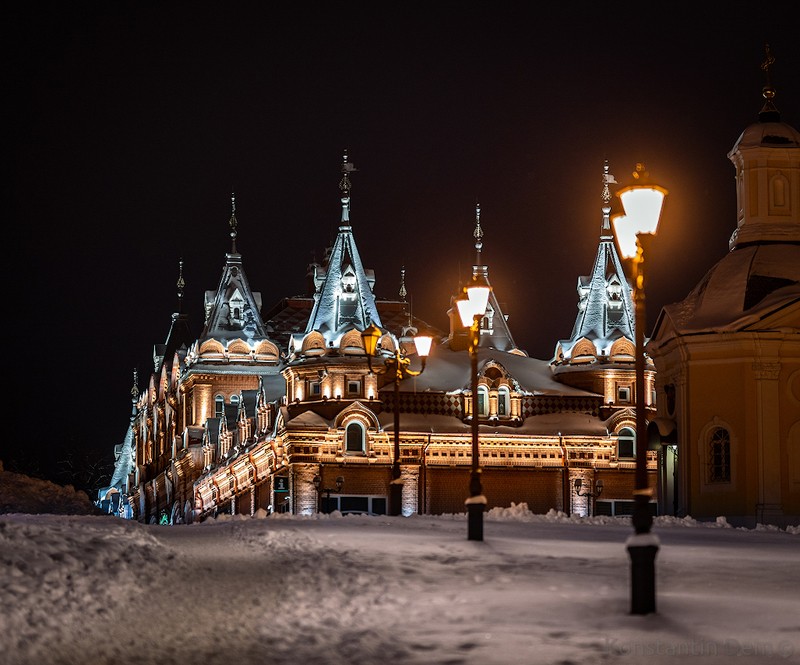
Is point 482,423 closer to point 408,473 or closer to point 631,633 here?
point 408,473

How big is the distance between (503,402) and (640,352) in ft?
161

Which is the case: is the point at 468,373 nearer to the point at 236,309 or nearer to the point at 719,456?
the point at 236,309

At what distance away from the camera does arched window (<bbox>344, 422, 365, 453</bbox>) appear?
60.0 metres

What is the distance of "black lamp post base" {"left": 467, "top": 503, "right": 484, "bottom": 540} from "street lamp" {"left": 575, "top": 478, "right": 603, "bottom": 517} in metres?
41.7

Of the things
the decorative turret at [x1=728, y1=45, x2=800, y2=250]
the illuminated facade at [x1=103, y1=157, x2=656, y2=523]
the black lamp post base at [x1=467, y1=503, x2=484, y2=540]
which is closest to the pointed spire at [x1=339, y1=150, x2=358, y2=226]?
the illuminated facade at [x1=103, y1=157, x2=656, y2=523]

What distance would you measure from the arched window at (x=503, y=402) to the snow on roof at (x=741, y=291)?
25246 millimetres

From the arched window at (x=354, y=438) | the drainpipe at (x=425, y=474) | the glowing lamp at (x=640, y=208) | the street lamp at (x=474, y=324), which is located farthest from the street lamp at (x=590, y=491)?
the glowing lamp at (x=640, y=208)

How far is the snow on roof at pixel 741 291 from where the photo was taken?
119ft

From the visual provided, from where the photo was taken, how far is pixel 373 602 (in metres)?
14.1

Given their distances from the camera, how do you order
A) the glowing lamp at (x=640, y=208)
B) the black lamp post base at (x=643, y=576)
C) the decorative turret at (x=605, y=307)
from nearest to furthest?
the black lamp post base at (x=643, y=576) < the glowing lamp at (x=640, y=208) < the decorative turret at (x=605, y=307)

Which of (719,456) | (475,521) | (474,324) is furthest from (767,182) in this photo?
(475,521)

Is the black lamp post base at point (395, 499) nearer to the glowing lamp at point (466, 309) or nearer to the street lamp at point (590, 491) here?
the glowing lamp at point (466, 309)

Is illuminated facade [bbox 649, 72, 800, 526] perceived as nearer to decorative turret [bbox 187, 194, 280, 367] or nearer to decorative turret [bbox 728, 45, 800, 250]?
decorative turret [bbox 728, 45, 800, 250]

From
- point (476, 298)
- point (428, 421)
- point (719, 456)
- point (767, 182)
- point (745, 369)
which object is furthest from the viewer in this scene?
point (428, 421)
